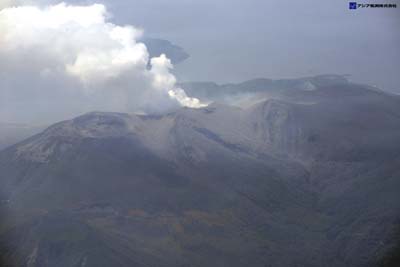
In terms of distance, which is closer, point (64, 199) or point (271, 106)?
point (64, 199)

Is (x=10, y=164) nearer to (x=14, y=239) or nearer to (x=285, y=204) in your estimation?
(x=14, y=239)

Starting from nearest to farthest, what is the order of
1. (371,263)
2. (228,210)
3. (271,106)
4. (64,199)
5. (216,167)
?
(371,263), (228,210), (64,199), (216,167), (271,106)

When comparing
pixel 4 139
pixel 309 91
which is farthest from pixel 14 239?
pixel 309 91

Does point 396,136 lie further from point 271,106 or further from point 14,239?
point 14,239

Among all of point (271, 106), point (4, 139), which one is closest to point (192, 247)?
point (271, 106)

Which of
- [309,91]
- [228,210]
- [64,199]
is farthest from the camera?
[309,91]

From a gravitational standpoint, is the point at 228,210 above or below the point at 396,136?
below
